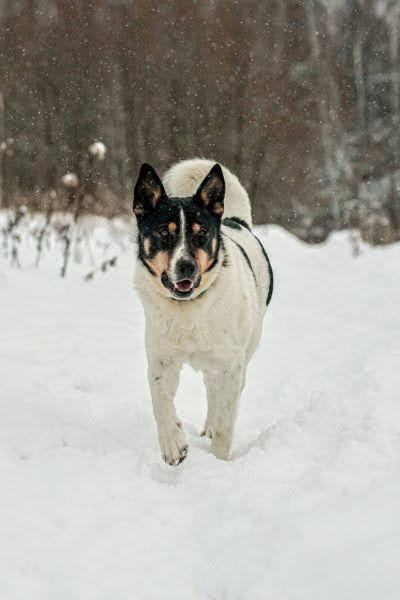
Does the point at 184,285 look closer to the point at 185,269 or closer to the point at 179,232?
the point at 185,269

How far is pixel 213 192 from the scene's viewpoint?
3598 mm

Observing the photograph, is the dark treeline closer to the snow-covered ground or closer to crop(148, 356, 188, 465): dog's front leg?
the snow-covered ground

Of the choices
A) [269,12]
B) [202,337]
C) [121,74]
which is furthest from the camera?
[269,12]

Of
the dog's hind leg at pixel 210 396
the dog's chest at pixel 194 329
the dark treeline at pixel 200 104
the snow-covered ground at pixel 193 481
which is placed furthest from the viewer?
the dark treeline at pixel 200 104

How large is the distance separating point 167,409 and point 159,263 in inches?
28.0

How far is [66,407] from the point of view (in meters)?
3.72

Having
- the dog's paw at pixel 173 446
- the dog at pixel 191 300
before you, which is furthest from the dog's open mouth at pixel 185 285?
the dog's paw at pixel 173 446

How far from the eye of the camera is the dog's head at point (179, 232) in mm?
3244

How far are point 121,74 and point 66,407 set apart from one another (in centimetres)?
1250

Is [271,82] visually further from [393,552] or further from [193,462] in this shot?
[393,552]

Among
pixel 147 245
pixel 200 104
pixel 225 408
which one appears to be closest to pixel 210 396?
pixel 225 408

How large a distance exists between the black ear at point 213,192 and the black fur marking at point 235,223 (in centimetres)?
75

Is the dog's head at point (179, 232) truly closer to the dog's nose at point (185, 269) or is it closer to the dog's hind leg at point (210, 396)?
the dog's nose at point (185, 269)

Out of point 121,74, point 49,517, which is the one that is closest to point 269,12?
point 121,74
